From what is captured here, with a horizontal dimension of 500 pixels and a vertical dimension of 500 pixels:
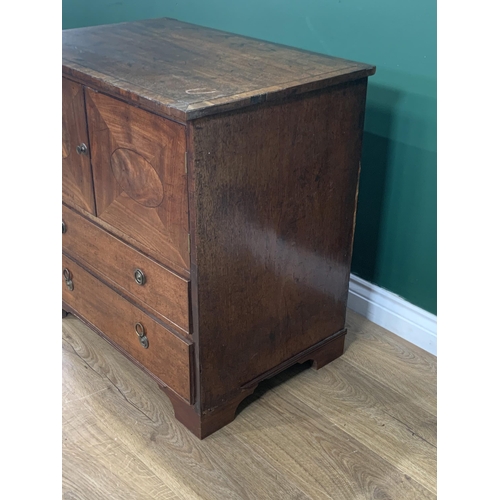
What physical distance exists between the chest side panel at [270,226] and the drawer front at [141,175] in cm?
5

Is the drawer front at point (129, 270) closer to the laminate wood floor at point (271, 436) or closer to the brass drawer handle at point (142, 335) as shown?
the brass drawer handle at point (142, 335)

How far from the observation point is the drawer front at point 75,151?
130cm

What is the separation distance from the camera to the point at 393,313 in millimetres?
1746

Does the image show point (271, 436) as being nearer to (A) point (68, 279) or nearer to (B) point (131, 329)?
(B) point (131, 329)

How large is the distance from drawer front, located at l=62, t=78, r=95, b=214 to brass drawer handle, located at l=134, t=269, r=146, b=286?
196mm

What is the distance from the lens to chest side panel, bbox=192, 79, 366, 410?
1142 millimetres

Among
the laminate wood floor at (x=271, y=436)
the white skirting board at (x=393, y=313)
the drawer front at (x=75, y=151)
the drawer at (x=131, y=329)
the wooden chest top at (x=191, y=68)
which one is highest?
the wooden chest top at (x=191, y=68)

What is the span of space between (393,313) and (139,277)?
792mm

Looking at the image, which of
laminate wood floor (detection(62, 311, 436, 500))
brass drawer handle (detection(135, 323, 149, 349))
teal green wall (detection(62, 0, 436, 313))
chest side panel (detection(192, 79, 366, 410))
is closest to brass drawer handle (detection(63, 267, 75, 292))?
laminate wood floor (detection(62, 311, 436, 500))

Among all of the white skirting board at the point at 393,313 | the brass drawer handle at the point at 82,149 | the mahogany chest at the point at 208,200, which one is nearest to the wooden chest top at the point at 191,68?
the mahogany chest at the point at 208,200

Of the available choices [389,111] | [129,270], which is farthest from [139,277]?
[389,111]

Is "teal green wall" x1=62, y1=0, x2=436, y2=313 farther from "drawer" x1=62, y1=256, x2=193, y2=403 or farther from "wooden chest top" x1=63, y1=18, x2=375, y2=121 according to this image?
"drawer" x1=62, y1=256, x2=193, y2=403
